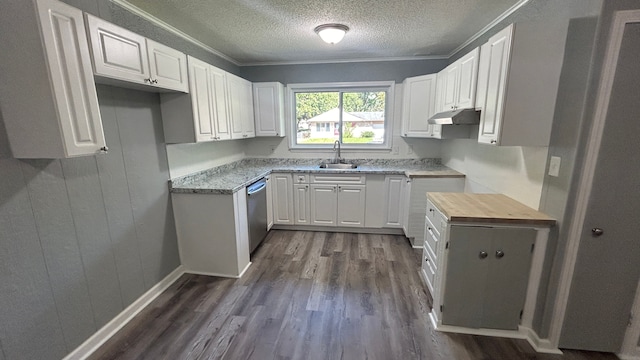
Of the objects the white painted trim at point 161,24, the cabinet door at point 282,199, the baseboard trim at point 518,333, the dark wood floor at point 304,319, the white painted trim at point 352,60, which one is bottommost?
the dark wood floor at point 304,319

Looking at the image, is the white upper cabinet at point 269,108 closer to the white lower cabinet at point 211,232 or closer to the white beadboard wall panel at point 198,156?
the white beadboard wall panel at point 198,156

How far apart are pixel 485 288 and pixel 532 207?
681 millimetres

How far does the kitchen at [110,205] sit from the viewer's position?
55.9 inches

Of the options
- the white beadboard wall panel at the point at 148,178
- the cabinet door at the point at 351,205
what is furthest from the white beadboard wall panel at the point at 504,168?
the white beadboard wall panel at the point at 148,178

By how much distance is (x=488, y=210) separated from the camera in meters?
1.86

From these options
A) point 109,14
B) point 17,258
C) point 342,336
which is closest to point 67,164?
point 17,258

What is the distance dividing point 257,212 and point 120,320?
1.58 m

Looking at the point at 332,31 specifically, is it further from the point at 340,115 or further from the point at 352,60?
the point at 340,115

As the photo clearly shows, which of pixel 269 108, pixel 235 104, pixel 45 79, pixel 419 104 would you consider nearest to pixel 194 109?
pixel 235 104

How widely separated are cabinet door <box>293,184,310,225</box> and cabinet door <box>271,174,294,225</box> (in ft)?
0.19

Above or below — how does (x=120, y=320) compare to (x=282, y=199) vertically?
below

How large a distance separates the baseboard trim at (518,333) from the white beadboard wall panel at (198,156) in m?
2.75

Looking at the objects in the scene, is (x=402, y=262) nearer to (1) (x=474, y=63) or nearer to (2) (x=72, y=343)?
(1) (x=474, y=63)

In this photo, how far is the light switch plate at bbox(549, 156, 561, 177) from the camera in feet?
5.34
